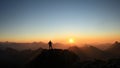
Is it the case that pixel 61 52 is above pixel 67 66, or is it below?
above

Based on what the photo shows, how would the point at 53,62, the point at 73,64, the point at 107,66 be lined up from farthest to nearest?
the point at 73,64 → the point at 53,62 → the point at 107,66

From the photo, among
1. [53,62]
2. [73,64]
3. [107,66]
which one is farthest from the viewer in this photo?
[73,64]

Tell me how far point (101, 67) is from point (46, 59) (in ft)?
98.7

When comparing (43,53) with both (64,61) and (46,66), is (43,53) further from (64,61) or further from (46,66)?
(64,61)

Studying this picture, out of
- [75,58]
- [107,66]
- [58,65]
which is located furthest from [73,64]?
[107,66]

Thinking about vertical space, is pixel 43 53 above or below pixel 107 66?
above

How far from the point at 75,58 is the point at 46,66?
20128 millimetres

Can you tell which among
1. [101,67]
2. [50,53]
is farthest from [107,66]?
Result: [50,53]

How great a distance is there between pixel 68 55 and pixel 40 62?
16.9 metres

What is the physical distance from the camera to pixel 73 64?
9288 centimetres

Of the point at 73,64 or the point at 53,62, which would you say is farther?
the point at 73,64

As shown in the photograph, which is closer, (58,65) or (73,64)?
(58,65)

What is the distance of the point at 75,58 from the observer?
96062mm

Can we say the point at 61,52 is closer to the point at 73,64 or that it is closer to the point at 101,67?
the point at 73,64
